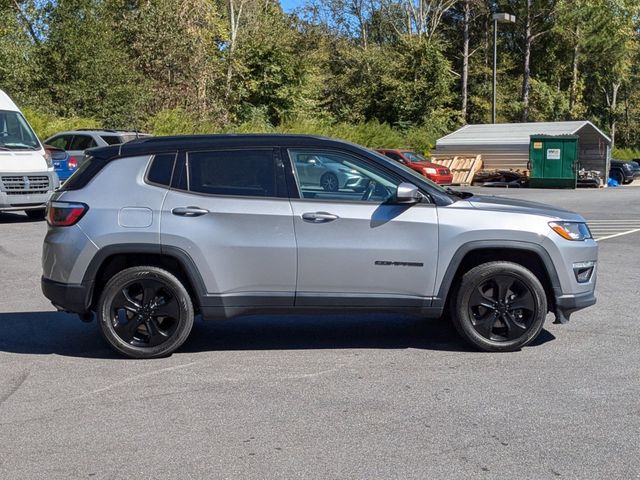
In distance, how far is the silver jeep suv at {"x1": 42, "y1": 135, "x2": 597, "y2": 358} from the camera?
20.7ft

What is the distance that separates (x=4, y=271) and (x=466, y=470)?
803cm

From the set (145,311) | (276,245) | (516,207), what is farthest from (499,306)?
(145,311)

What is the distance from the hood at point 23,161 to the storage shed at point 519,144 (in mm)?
23487

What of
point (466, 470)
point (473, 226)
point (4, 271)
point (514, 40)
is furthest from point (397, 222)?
point (514, 40)

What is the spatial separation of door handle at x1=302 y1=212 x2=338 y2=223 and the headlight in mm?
1745

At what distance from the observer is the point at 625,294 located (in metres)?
9.11

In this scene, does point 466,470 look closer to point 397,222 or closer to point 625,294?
point 397,222

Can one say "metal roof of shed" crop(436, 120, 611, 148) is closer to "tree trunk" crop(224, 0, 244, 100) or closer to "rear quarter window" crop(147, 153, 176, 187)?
"tree trunk" crop(224, 0, 244, 100)

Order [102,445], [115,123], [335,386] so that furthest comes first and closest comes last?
[115,123] < [335,386] < [102,445]

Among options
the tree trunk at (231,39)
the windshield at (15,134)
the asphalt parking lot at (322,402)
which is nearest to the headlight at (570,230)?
the asphalt parking lot at (322,402)

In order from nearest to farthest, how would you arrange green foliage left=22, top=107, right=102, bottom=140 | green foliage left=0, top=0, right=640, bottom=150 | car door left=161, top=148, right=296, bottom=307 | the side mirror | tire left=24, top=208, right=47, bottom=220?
1. the side mirror
2. car door left=161, top=148, right=296, bottom=307
3. tire left=24, top=208, right=47, bottom=220
4. green foliage left=22, top=107, right=102, bottom=140
5. green foliage left=0, top=0, right=640, bottom=150

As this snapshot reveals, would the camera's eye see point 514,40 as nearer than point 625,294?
No

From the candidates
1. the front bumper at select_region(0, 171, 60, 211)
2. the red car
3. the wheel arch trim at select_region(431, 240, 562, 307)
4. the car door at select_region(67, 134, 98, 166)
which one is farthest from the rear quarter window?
the red car

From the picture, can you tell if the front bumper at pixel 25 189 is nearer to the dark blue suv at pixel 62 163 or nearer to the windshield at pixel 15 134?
the windshield at pixel 15 134
